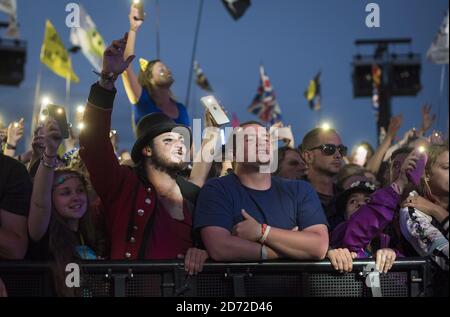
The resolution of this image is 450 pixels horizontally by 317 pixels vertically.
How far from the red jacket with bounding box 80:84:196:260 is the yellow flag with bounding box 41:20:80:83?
7.57 meters

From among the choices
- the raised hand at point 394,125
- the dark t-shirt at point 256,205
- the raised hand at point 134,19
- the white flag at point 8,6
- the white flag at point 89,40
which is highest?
the white flag at point 8,6

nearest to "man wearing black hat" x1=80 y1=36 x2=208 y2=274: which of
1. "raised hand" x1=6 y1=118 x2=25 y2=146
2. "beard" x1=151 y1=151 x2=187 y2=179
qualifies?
"beard" x1=151 y1=151 x2=187 y2=179

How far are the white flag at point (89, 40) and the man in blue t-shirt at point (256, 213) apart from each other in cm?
707

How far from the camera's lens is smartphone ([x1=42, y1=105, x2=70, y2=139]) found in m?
3.55

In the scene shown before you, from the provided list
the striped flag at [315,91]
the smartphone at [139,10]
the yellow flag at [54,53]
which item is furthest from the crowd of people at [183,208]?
the striped flag at [315,91]

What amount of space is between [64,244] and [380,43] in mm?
30680

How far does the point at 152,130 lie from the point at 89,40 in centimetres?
691

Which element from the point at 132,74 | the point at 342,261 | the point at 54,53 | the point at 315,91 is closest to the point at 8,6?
the point at 54,53

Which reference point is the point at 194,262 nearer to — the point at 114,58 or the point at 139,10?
the point at 114,58

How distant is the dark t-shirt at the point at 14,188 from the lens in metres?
3.61

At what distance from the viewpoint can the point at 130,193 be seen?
3994 mm

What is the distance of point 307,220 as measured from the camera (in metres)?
3.73

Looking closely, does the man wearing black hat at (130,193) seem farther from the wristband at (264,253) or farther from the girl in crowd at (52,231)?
the wristband at (264,253)

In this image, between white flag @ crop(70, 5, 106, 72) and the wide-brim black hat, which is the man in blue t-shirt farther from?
white flag @ crop(70, 5, 106, 72)
